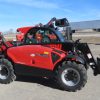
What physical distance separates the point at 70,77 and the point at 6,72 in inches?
89.2

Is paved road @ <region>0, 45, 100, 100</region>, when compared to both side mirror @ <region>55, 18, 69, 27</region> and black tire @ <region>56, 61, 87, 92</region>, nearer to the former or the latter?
black tire @ <region>56, 61, 87, 92</region>

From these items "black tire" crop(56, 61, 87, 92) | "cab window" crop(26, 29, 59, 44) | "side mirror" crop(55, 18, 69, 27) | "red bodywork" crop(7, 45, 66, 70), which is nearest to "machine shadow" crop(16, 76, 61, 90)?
"black tire" crop(56, 61, 87, 92)

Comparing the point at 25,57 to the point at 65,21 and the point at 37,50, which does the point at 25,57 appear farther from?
the point at 65,21

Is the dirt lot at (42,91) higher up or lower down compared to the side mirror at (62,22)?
lower down

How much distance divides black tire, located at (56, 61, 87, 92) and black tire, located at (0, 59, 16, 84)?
1612 millimetres

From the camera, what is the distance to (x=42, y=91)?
8.38 meters

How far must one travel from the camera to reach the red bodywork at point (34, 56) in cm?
873

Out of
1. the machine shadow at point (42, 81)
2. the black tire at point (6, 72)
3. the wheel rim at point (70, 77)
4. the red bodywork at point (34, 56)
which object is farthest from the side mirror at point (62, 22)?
the black tire at point (6, 72)

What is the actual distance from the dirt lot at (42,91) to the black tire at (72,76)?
194 millimetres

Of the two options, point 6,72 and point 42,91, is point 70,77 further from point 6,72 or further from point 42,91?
point 6,72

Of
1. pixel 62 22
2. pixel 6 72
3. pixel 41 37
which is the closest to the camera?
pixel 41 37

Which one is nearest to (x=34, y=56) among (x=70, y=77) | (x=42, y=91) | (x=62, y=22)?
(x=42, y=91)

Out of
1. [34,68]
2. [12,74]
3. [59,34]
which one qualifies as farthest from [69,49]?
[12,74]

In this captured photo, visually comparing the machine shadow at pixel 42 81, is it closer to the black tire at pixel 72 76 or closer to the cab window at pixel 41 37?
the black tire at pixel 72 76
